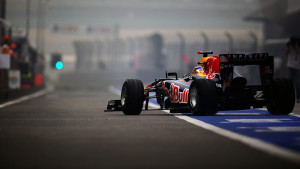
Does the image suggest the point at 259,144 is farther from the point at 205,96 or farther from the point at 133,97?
the point at 133,97

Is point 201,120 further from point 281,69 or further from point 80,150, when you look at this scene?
point 281,69

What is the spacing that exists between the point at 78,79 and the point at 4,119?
6164 centimetres

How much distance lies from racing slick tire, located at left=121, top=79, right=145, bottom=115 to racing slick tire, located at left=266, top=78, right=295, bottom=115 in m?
2.97

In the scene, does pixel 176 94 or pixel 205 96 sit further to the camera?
pixel 176 94

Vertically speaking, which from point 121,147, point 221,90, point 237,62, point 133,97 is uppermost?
point 237,62

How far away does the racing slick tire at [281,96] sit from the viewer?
1680 cm

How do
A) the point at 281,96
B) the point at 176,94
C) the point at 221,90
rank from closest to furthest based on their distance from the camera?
the point at 221,90 < the point at 281,96 < the point at 176,94

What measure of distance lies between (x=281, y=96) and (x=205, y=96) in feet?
7.47

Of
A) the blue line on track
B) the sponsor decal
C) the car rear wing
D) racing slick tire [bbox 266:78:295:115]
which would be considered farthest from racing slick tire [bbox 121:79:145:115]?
racing slick tire [bbox 266:78:295:115]

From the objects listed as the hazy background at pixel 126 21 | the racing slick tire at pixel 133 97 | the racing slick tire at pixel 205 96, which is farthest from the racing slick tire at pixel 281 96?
the hazy background at pixel 126 21

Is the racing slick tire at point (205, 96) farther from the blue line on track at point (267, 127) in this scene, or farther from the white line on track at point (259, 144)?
the white line on track at point (259, 144)

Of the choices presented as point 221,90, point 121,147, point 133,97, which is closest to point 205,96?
point 221,90

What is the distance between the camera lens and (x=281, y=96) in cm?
1680

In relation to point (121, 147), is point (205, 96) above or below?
above
